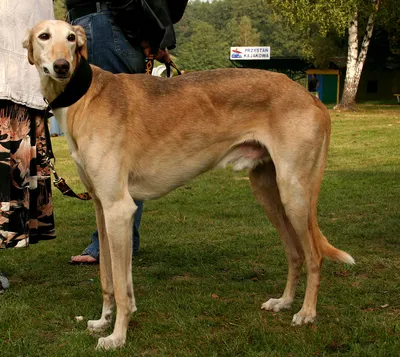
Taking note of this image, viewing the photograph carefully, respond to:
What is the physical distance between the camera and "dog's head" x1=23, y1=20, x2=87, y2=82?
3955 mm

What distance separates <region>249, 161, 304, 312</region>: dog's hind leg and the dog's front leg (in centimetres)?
115

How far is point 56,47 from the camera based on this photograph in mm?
3984

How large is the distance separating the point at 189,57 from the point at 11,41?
89.4 metres

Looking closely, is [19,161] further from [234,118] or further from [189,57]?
[189,57]

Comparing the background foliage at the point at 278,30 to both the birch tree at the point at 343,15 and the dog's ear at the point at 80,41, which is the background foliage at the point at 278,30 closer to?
the birch tree at the point at 343,15

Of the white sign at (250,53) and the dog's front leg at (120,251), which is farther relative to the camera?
the white sign at (250,53)

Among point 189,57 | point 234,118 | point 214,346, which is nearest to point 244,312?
point 214,346

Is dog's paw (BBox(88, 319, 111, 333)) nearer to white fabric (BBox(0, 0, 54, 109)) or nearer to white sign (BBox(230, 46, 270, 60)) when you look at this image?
white fabric (BBox(0, 0, 54, 109))

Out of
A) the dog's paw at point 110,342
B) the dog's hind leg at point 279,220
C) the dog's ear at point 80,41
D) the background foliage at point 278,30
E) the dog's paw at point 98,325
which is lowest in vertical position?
the background foliage at point 278,30

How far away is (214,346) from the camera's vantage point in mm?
4055

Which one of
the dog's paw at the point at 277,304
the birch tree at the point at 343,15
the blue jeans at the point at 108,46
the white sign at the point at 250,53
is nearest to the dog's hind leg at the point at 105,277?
the dog's paw at the point at 277,304

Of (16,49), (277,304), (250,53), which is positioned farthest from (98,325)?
(250,53)

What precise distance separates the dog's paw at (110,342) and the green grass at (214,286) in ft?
0.19

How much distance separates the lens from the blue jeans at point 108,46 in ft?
17.9
